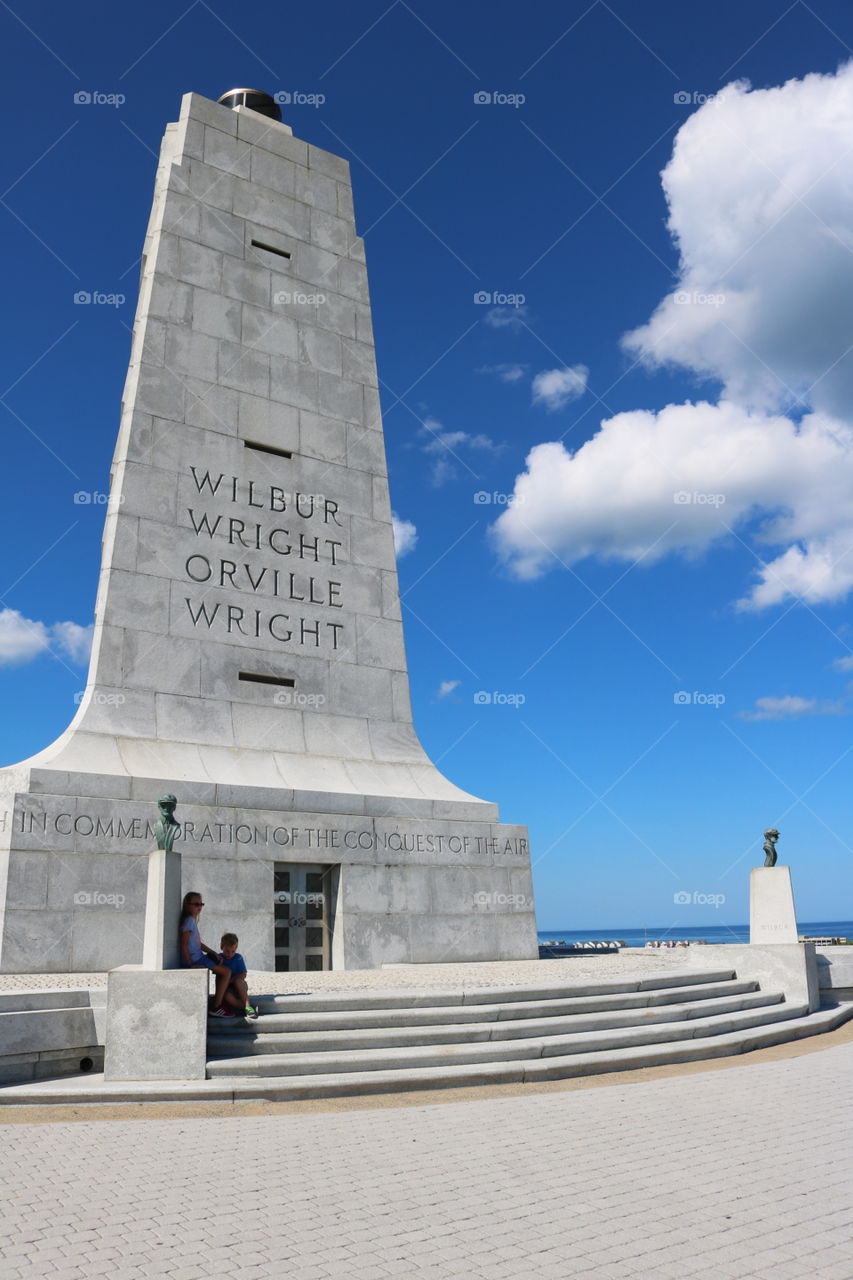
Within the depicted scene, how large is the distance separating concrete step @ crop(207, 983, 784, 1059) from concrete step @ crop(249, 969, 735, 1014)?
8.6 inches

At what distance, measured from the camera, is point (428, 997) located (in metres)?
11.0

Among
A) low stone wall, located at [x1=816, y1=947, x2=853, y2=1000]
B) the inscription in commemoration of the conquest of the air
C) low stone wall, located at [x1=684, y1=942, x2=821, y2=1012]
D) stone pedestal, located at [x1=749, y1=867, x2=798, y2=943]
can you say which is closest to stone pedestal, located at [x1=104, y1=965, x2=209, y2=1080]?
the inscription in commemoration of the conquest of the air

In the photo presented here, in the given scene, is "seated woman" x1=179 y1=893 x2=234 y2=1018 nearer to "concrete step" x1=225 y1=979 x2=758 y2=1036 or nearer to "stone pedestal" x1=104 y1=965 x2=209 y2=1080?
"concrete step" x1=225 y1=979 x2=758 y2=1036

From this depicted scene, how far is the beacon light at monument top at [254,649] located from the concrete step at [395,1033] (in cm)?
397

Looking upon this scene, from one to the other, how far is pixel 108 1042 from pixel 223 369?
1190cm

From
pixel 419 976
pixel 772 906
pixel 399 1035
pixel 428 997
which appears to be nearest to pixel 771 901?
pixel 772 906

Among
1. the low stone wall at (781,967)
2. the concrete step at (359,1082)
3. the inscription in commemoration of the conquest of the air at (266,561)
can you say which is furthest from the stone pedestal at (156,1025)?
the low stone wall at (781,967)

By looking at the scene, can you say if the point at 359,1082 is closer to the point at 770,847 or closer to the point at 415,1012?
the point at 415,1012

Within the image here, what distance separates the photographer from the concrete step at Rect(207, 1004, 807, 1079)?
31.5 ft

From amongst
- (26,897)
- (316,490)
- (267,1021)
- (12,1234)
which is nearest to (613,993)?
(267,1021)

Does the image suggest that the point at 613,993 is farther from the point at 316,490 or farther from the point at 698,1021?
the point at 316,490

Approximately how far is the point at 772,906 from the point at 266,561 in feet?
32.0

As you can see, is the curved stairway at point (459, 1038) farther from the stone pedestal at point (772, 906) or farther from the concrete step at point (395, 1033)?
the stone pedestal at point (772, 906)

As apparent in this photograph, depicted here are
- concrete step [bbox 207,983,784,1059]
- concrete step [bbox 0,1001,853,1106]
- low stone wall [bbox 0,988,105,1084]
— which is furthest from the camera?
concrete step [bbox 207,983,784,1059]
